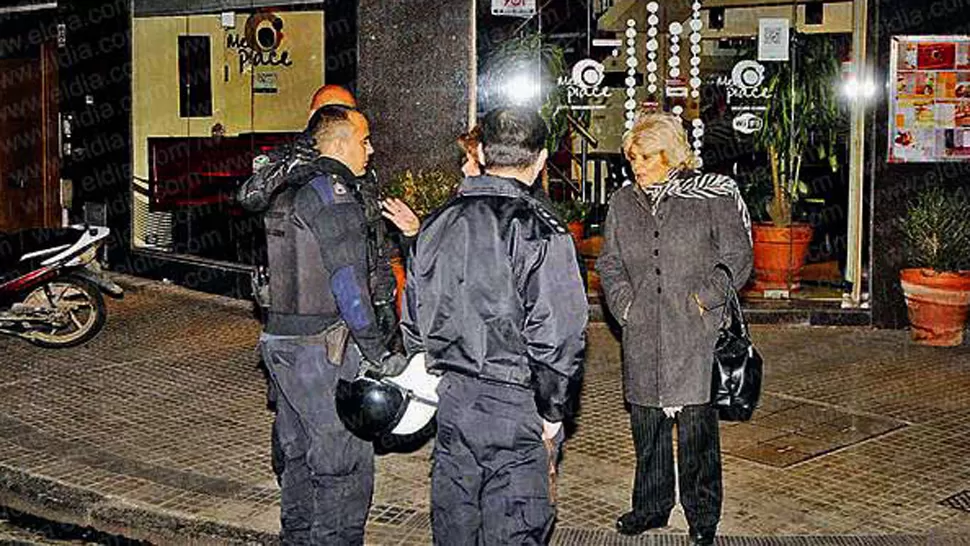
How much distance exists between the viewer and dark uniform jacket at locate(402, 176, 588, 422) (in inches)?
184

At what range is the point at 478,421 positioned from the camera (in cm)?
475

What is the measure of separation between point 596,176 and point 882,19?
111 inches

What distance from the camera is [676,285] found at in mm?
6078

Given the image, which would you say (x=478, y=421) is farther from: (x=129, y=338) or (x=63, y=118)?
(x=63, y=118)

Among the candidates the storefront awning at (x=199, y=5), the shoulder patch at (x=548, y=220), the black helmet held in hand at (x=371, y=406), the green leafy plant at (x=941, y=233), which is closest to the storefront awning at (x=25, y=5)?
the storefront awning at (x=199, y=5)

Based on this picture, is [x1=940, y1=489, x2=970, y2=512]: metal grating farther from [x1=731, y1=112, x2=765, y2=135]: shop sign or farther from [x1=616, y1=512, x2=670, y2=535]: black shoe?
[x1=731, y1=112, x2=765, y2=135]: shop sign

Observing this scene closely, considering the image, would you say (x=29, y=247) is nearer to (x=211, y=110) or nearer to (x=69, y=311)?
(x=69, y=311)

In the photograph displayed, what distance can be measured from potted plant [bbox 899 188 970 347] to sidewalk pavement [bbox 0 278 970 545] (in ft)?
0.76

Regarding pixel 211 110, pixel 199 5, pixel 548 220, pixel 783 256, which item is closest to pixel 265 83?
pixel 211 110

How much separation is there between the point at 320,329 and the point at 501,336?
4.09 feet

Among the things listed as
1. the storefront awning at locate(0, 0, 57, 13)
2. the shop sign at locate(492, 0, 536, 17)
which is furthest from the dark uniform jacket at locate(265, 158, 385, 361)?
the storefront awning at locate(0, 0, 57, 13)

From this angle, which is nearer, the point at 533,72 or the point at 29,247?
the point at 29,247

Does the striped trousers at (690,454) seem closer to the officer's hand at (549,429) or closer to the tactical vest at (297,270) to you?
the officer's hand at (549,429)

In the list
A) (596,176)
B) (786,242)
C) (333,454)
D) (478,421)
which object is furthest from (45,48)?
(478,421)
